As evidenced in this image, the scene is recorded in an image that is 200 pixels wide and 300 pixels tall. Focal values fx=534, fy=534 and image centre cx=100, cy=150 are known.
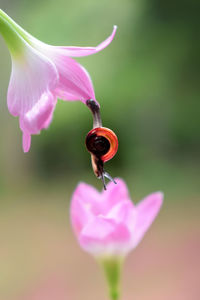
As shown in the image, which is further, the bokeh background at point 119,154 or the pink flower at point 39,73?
the bokeh background at point 119,154

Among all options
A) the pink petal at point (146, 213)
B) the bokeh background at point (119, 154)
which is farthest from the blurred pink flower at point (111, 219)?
the bokeh background at point (119, 154)

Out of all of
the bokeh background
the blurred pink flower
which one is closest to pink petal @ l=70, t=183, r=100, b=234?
the blurred pink flower

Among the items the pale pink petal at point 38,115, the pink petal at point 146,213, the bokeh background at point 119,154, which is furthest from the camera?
the bokeh background at point 119,154

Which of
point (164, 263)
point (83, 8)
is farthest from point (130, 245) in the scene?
point (83, 8)

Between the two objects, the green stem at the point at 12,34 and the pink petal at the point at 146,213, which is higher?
the green stem at the point at 12,34

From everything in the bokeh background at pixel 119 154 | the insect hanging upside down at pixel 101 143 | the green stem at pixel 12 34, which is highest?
the bokeh background at pixel 119 154

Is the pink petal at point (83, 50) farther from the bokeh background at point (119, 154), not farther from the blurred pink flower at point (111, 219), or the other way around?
the bokeh background at point (119, 154)
